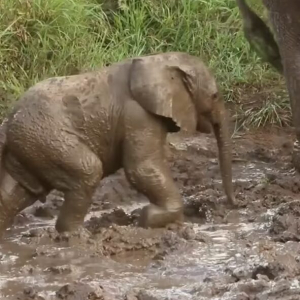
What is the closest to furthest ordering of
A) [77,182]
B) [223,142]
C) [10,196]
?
[77,182] → [10,196] → [223,142]

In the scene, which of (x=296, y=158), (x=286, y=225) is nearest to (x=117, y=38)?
(x=296, y=158)

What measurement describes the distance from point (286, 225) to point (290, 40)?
939 millimetres

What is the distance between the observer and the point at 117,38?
8.48m

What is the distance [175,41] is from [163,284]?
15.2 feet

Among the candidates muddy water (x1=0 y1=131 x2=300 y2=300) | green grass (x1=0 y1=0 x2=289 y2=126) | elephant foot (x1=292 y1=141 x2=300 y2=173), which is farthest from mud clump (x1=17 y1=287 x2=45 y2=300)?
green grass (x1=0 y1=0 x2=289 y2=126)

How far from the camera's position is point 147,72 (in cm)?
503

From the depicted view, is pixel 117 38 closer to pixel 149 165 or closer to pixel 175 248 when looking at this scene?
pixel 149 165

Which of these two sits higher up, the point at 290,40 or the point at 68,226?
the point at 290,40

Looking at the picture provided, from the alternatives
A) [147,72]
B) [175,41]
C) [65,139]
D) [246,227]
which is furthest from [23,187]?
[175,41]

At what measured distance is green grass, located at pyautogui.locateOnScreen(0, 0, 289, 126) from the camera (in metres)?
7.84

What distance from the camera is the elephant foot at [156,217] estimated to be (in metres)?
5.07

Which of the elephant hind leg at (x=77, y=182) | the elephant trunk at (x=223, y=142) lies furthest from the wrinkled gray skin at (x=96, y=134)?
the elephant trunk at (x=223, y=142)

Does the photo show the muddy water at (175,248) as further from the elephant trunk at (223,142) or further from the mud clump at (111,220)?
the elephant trunk at (223,142)

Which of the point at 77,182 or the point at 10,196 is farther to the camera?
the point at 10,196
